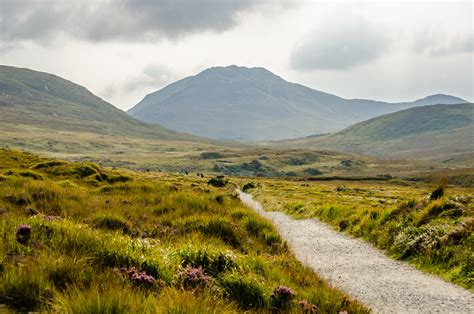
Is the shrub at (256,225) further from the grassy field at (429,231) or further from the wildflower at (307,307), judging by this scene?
the wildflower at (307,307)

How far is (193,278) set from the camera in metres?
7.58

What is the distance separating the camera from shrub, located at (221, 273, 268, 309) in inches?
288

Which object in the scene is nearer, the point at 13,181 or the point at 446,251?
the point at 446,251

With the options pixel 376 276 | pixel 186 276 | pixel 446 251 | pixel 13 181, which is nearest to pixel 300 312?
pixel 186 276

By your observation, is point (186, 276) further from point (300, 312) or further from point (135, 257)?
point (300, 312)

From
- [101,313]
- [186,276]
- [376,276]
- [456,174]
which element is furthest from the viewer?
[456,174]

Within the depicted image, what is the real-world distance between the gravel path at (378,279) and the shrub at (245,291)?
3900mm

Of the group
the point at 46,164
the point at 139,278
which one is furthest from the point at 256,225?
the point at 46,164

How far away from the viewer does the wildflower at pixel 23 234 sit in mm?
7547

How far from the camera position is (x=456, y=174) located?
183 metres

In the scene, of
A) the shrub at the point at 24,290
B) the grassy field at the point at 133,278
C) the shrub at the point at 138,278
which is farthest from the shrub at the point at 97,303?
the shrub at the point at 138,278

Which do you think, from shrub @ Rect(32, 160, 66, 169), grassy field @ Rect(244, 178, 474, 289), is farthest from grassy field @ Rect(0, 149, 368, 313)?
shrub @ Rect(32, 160, 66, 169)

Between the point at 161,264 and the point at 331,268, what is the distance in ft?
29.9

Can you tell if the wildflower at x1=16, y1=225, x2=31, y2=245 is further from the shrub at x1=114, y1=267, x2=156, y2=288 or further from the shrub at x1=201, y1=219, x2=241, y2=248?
the shrub at x1=201, y1=219, x2=241, y2=248
